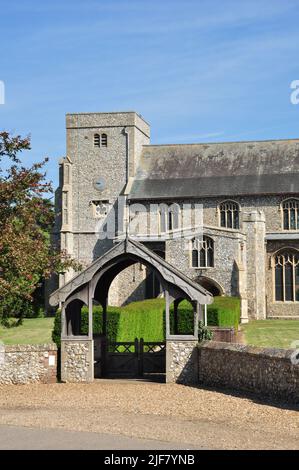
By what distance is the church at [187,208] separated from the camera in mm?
41594

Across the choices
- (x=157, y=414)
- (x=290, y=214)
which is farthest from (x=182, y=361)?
(x=290, y=214)

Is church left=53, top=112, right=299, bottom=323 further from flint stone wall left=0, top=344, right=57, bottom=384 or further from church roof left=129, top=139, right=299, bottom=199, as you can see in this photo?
flint stone wall left=0, top=344, right=57, bottom=384

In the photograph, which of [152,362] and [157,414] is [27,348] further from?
[157,414]

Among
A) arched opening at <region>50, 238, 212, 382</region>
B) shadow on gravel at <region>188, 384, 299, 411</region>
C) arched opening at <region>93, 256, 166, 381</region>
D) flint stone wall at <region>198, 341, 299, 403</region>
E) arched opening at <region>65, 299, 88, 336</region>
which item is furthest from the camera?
arched opening at <region>93, 256, 166, 381</region>

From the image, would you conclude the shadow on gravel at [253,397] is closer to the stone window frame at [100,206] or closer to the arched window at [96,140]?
the stone window frame at [100,206]

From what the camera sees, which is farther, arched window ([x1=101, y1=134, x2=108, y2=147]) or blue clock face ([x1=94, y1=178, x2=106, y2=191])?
arched window ([x1=101, y1=134, x2=108, y2=147])

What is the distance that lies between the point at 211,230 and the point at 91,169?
12247 mm

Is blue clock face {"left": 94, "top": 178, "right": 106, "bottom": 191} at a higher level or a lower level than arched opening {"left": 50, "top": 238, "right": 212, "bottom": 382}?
higher

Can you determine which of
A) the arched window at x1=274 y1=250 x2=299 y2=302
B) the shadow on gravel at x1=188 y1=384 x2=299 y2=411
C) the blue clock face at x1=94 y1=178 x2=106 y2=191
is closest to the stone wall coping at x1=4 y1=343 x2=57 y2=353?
the shadow on gravel at x1=188 y1=384 x2=299 y2=411

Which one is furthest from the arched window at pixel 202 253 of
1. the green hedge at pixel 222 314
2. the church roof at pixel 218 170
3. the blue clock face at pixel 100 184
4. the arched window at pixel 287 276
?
the blue clock face at pixel 100 184

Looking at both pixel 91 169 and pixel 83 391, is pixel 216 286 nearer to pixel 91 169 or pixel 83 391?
pixel 91 169

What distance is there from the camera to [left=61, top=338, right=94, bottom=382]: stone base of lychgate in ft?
64.1

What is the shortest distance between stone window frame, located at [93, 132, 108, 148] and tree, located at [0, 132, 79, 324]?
29.6 m

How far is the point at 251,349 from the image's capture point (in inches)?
653
